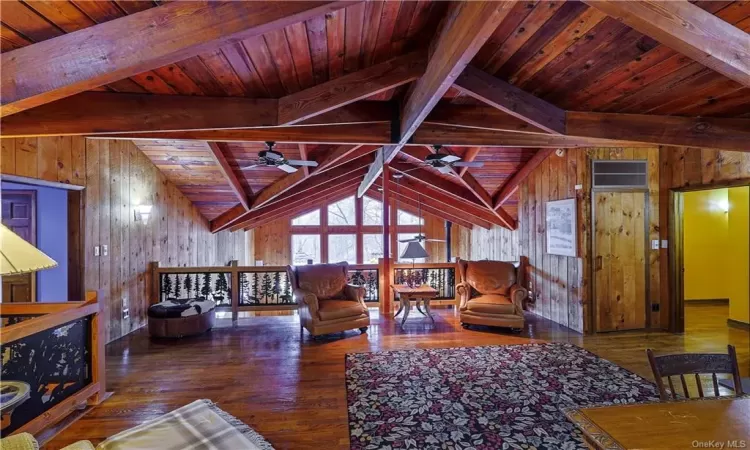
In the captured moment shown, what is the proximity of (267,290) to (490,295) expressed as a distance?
3.65 meters

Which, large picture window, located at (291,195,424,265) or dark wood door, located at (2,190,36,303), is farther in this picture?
large picture window, located at (291,195,424,265)

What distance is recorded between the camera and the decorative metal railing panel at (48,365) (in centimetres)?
228

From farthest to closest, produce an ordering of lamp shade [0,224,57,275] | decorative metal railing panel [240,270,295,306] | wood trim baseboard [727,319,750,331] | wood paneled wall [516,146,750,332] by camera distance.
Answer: decorative metal railing panel [240,270,295,306] < wood trim baseboard [727,319,750,331] < wood paneled wall [516,146,750,332] < lamp shade [0,224,57,275]

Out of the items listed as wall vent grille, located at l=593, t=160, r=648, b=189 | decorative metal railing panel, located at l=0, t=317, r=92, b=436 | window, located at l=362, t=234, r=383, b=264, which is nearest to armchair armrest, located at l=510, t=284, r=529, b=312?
wall vent grille, located at l=593, t=160, r=648, b=189

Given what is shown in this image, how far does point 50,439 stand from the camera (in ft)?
8.13

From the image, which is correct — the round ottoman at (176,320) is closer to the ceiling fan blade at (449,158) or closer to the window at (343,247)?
the ceiling fan blade at (449,158)

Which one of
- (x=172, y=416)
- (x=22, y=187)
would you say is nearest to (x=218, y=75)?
(x=172, y=416)

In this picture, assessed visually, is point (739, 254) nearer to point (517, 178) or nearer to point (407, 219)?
point (517, 178)

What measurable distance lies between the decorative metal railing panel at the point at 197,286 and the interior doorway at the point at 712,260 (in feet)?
22.2

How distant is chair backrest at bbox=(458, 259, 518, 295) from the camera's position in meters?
5.34

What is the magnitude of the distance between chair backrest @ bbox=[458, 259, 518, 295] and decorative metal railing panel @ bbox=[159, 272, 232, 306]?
12.9 feet

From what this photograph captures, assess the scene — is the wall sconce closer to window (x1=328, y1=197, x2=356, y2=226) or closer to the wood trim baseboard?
window (x1=328, y1=197, x2=356, y2=226)

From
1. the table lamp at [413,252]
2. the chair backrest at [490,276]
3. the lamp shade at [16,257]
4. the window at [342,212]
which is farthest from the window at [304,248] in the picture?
the lamp shade at [16,257]

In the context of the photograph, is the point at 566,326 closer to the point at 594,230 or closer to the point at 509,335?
the point at 509,335
